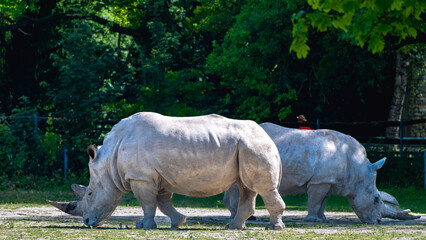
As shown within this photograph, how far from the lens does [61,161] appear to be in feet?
72.3

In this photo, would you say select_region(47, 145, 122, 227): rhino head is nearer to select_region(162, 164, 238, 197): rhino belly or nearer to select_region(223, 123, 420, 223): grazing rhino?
select_region(162, 164, 238, 197): rhino belly

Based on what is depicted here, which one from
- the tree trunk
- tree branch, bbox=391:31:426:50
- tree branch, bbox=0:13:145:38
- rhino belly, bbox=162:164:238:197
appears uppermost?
tree branch, bbox=0:13:145:38

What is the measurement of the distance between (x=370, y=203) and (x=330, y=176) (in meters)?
0.82

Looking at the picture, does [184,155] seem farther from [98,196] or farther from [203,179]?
[98,196]

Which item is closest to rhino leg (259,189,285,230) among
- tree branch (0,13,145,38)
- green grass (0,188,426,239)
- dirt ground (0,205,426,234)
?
green grass (0,188,426,239)

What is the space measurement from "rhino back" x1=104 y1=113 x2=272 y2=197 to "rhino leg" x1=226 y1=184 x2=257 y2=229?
38 centimetres

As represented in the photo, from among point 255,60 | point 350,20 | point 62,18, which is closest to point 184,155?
point 350,20

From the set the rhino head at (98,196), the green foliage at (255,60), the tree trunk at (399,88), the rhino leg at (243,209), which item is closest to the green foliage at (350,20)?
the rhino leg at (243,209)

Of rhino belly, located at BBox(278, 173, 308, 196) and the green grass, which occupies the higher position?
rhino belly, located at BBox(278, 173, 308, 196)

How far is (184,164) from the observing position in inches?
433

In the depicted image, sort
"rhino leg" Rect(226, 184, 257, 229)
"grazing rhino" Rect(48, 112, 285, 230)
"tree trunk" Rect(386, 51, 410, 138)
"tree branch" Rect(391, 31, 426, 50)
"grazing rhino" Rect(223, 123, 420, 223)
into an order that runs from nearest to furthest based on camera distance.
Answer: "grazing rhino" Rect(48, 112, 285, 230) < "rhino leg" Rect(226, 184, 257, 229) < "grazing rhino" Rect(223, 123, 420, 223) < "tree branch" Rect(391, 31, 426, 50) < "tree trunk" Rect(386, 51, 410, 138)

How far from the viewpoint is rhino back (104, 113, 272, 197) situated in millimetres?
11000

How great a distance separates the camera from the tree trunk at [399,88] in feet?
80.7

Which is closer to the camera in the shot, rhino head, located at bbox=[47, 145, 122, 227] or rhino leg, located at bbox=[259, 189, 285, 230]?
rhino leg, located at bbox=[259, 189, 285, 230]
